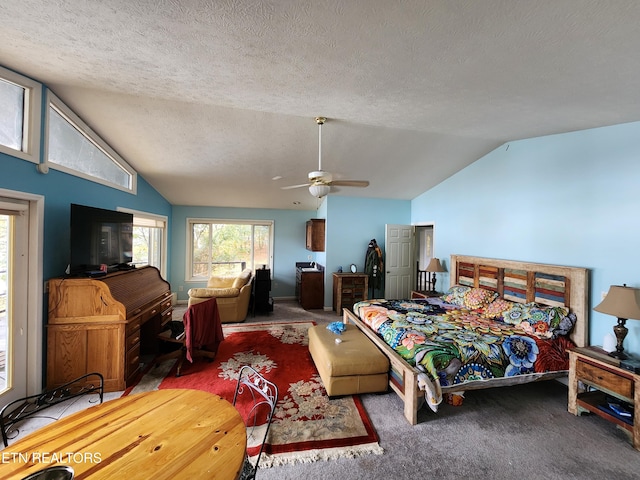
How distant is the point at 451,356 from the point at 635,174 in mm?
2472

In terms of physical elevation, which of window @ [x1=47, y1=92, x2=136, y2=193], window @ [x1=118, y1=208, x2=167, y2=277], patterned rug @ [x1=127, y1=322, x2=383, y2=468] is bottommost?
patterned rug @ [x1=127, y1=322, x2=383, y2=468]

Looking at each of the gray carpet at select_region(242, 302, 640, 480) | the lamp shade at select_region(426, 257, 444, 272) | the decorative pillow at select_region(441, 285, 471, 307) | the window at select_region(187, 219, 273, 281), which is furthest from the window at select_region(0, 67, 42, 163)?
the lamp shade at select_region(426, 257, 444, 272)

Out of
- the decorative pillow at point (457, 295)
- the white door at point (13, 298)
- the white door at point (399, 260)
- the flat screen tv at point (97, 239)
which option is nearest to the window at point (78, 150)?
the flat screen tv at point (97, 239)

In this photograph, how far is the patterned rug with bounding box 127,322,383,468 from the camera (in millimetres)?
1912

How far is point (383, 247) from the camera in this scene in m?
5.82

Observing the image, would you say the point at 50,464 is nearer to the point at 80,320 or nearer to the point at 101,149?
the point at 80,320

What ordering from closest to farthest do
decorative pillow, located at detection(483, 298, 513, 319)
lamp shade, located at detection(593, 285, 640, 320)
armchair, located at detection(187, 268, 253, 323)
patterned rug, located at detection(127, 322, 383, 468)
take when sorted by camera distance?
patterned rug, located at detection(127, 322, 383, 468) → lamp shade, located at detection(593, 285, 640, 320) → decorative pillow, located at detection(483, 298, 513, 319) → armchair, located at detection(187, 268, 253, 323)

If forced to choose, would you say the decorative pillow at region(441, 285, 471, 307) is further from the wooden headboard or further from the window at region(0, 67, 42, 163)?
the window at region(0, 67, 42, 163)

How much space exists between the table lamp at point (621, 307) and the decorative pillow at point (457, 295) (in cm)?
160

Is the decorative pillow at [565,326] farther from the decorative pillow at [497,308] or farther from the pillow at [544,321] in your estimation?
the decorative pillow at [497,308]

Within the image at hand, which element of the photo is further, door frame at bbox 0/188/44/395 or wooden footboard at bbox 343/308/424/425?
door frame at bbox 0/188/44/395

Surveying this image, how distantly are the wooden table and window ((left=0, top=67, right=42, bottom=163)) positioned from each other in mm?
2370

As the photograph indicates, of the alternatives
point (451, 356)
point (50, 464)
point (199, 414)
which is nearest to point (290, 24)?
point (199, 414)

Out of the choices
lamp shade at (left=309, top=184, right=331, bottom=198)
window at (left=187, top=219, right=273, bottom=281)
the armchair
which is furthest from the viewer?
window at (left=187, top=219, right=273, bottom=281)
